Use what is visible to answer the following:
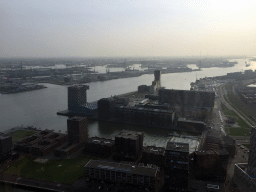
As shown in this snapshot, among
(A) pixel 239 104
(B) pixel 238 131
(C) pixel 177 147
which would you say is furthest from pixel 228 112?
→ (C) pixel 177 147

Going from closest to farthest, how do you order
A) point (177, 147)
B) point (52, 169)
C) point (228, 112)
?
point (177, 147) < point (52, 169) < point (228, 112)

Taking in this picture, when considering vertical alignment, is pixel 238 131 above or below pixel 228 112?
below

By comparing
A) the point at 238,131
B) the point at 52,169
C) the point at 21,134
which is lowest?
the point at 52,169

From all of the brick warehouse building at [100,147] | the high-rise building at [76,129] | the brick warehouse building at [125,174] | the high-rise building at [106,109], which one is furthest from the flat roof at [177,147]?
the high-rise building at [106,109]

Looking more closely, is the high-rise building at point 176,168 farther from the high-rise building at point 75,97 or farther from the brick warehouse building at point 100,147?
the high-rise building at point 75,97

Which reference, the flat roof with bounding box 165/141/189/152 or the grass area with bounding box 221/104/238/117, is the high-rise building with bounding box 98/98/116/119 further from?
the grass area with bounding box 221/104/238/117

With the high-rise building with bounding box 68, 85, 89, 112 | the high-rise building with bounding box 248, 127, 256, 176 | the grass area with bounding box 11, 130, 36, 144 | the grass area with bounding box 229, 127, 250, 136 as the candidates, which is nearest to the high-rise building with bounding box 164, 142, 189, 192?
the high-rise building with bounding box 248, 127, 256, 176

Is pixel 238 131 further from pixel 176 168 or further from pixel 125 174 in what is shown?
pixel 125 174

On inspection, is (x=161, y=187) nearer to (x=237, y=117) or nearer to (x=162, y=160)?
(x=162, y=160)
